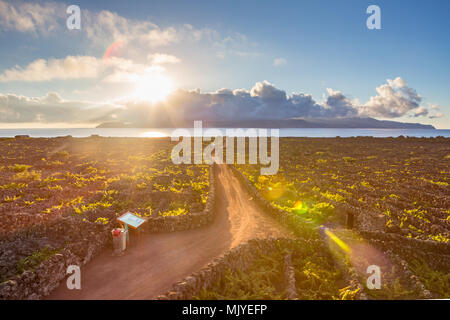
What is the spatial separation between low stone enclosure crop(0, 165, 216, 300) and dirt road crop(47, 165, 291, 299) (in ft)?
2.26

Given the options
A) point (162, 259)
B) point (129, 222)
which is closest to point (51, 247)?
point (129, 222)

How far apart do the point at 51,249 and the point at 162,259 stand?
273 inches

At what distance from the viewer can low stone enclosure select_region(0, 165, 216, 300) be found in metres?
10.9

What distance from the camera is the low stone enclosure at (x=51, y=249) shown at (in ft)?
35.6

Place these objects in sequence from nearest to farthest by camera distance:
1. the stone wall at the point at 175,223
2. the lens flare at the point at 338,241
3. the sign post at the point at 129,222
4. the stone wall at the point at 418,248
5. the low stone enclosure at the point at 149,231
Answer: the low stone enclosure at the point at 149,231
the stone wall at the point at 418,248
the sign post at the point at 129,222
the lens flare at the point at 338,241
the stone wall at the point at 175,223

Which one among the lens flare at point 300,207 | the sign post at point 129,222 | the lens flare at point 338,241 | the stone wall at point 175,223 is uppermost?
the sign post at point 129,222

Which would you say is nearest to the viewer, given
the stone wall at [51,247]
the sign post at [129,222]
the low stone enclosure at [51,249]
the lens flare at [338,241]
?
the stone wall at [51,247]

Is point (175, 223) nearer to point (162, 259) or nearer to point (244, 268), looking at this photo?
point (162, 259)

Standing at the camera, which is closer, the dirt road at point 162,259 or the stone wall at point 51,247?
the stone wall at point 51,247

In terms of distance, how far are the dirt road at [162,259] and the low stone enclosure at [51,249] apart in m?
0.69

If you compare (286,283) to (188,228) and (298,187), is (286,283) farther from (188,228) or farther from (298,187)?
(298,187)

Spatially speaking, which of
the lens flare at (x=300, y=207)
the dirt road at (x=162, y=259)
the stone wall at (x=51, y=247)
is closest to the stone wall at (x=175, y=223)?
the dirt road at (x=162, y=259)

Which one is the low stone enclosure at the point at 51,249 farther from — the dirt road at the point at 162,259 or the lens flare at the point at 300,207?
the lens flare at the point at 300,207

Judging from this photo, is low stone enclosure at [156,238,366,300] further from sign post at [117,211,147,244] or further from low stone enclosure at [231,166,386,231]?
sign post at [117,211,147,244]
